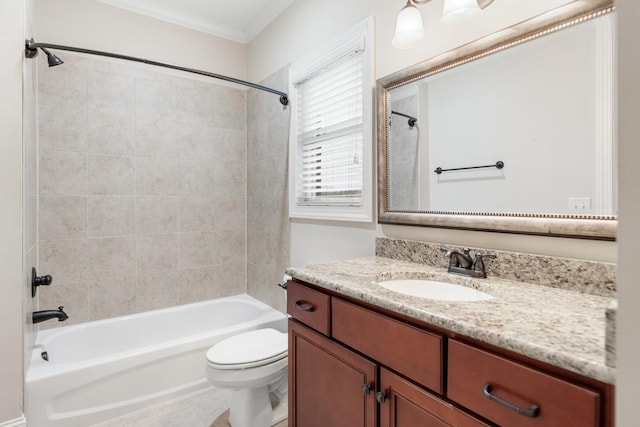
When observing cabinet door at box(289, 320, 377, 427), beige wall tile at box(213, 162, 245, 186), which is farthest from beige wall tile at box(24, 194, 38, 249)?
cabinet door at box(289, 320, 377, 427)

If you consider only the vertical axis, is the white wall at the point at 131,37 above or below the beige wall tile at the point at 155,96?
above

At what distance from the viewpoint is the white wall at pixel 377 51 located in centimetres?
112

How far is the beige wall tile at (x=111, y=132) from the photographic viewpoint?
2.34 metres

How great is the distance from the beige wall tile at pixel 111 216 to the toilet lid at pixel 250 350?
1.29m

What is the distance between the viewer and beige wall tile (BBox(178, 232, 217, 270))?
8.93ft

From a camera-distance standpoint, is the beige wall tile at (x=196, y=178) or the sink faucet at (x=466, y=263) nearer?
the sink faucet at (x=466, y=263)

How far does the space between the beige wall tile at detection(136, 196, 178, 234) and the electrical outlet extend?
2577 millimetres

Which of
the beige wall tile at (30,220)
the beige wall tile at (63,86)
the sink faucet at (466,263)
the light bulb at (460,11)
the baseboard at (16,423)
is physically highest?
the beige wall tile at (63,86)

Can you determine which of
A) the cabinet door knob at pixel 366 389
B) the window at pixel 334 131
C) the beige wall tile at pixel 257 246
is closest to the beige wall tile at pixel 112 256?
the beige wall tile at pixel 257 246

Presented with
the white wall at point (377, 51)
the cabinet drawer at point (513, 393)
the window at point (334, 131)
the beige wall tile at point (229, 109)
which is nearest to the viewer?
the cabinet drawer at point (513, 393)

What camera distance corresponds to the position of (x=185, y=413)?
6.41ft

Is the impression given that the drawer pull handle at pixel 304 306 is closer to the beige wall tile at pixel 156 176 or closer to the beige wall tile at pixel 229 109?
the beige wall tile at pixel 156 176

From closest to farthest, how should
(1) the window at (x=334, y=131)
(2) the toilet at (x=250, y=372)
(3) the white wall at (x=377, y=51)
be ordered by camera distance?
(3) the white wall at (x=377, y=51) → (2) the toilet at (x=250, y=372) → (1) the window at (x=334, y=131)

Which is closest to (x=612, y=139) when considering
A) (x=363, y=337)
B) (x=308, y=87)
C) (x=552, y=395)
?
(x=552, y=395)
